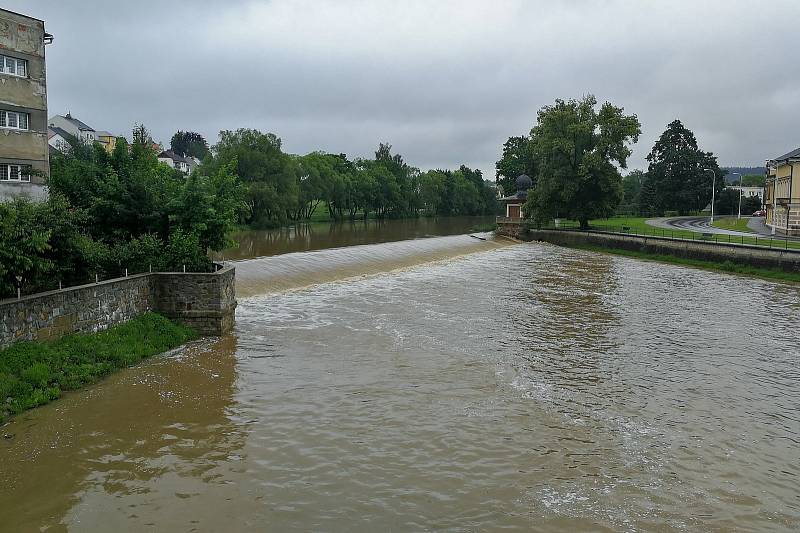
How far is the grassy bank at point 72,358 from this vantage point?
13.8m

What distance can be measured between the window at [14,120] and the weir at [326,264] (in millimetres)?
13825

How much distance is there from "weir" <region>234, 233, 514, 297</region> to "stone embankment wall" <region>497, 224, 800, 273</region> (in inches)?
562

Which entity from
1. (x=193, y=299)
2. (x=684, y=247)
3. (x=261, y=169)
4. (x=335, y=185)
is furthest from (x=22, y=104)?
(x=335, y=185)

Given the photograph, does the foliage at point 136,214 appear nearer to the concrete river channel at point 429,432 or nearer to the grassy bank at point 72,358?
the grassy bank at point 72,358

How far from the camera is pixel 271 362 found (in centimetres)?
1809

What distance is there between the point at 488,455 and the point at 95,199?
1616 cm

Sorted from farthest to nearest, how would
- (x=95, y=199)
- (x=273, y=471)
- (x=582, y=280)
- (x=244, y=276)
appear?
(x=582, y=280)
(x=244, y=276)
(x=95, y=199)
(x=273, y=471)

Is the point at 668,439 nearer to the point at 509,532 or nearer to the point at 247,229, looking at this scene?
the point at 509,532

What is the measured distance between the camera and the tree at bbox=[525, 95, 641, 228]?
64.7 meters

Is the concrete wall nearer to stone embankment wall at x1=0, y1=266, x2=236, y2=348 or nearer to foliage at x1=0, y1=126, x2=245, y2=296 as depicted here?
foliage at x1=0, y1=126, x2=245, y2=296

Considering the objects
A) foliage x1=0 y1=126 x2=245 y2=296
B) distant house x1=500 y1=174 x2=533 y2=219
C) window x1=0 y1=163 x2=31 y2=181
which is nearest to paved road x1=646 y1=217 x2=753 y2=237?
distant house x1=500 y1=174 x2=533 y2=219

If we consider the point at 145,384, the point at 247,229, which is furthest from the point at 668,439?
the point at 247,229

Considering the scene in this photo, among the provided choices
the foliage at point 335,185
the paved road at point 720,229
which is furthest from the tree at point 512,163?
the paved road at point 720,229

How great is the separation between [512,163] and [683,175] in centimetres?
2984
